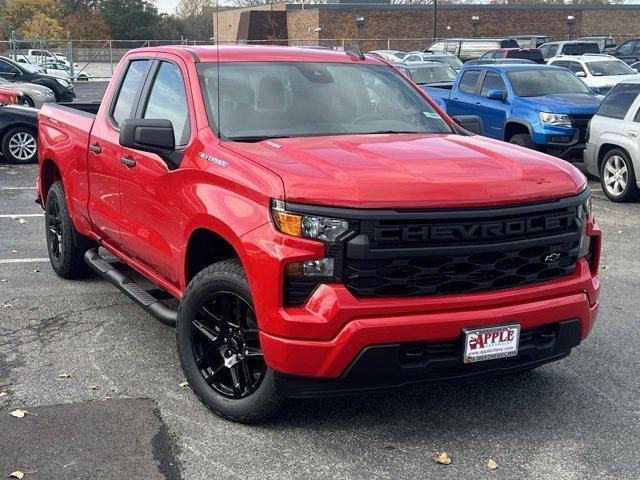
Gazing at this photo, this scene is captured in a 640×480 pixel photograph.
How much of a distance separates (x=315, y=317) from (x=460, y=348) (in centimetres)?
70

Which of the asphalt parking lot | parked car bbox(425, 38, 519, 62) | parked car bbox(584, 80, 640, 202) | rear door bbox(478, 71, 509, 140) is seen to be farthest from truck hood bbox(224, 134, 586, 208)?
parked car bbox(425, 38, 519, 62)

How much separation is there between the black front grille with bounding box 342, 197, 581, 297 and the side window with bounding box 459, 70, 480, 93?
12.0 m

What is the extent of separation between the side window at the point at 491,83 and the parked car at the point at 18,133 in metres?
7.80

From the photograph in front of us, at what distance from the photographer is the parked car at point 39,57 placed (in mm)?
43406

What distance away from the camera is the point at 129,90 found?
612 centimetres

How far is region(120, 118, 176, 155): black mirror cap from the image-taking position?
4809mm

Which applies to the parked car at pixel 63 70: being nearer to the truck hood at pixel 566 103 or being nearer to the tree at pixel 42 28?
the tree at pixel 42 28

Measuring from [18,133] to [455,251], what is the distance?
12.6 m

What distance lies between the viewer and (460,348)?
13.2 feet

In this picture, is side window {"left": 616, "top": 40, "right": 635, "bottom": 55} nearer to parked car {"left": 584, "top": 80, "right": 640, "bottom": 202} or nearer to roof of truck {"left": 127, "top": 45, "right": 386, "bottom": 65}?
parked car {"left": 584, "top": 80, "right": 640, "bottom": 202}

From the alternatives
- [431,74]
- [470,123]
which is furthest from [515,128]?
[470,123]

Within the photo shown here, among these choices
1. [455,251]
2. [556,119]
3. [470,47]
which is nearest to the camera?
[455,251]

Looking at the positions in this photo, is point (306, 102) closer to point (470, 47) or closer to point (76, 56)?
point (470, 47)

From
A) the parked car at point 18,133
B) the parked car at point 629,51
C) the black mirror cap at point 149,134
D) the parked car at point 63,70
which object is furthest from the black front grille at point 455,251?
the parked car at point 63,70
